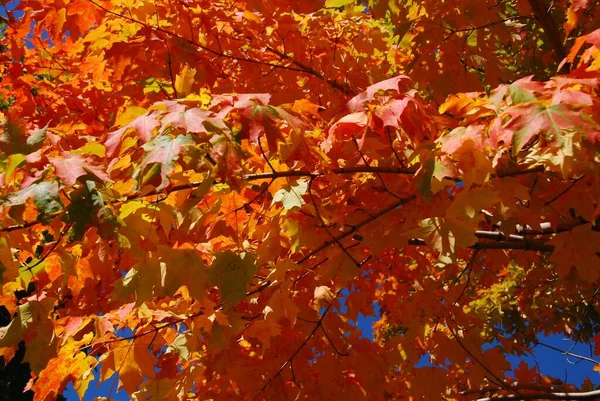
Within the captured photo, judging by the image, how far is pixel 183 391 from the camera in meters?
2.47

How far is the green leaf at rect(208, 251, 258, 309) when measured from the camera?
6.54 feet

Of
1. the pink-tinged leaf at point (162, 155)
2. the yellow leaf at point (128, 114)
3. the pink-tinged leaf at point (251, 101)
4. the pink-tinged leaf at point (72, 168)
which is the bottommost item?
the pink-tinged leaf at point (72, 168)

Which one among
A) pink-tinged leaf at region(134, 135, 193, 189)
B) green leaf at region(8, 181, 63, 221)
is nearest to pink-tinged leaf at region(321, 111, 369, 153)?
pink-tinged leaf at region(134, 135, 193, 189)

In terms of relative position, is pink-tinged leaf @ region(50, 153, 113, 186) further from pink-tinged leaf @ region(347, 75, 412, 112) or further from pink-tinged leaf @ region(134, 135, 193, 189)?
pink-tinged leaf @ region(347, 75, 412, 112)

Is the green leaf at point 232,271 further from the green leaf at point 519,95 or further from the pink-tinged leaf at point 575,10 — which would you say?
the pink-tinged leaf at point 575,10

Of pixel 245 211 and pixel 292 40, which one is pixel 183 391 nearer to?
pixel 245 211

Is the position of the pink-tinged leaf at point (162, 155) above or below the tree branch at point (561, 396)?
below

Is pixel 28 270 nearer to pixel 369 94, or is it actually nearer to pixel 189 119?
pixel 189 119

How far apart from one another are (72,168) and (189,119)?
379mm

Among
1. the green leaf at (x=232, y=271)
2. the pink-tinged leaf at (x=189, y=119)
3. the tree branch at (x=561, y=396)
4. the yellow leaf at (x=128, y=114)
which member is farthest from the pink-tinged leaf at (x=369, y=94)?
the tree branch at (x=561, y=396)

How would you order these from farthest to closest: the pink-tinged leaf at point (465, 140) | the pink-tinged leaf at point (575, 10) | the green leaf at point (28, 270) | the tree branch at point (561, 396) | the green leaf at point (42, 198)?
the tree branch at point (561, 396) < the pink-tinged leaf at point (575, 10) < the green leaf at point (28, 270) < the pink-tinged leaf at point (465, 140) < the green leaf at point (42, 198)

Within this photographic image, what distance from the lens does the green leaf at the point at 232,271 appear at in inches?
78.5

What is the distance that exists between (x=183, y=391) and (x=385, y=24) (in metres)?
3.80

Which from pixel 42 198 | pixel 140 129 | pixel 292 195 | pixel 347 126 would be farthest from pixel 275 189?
pixel 42 198
